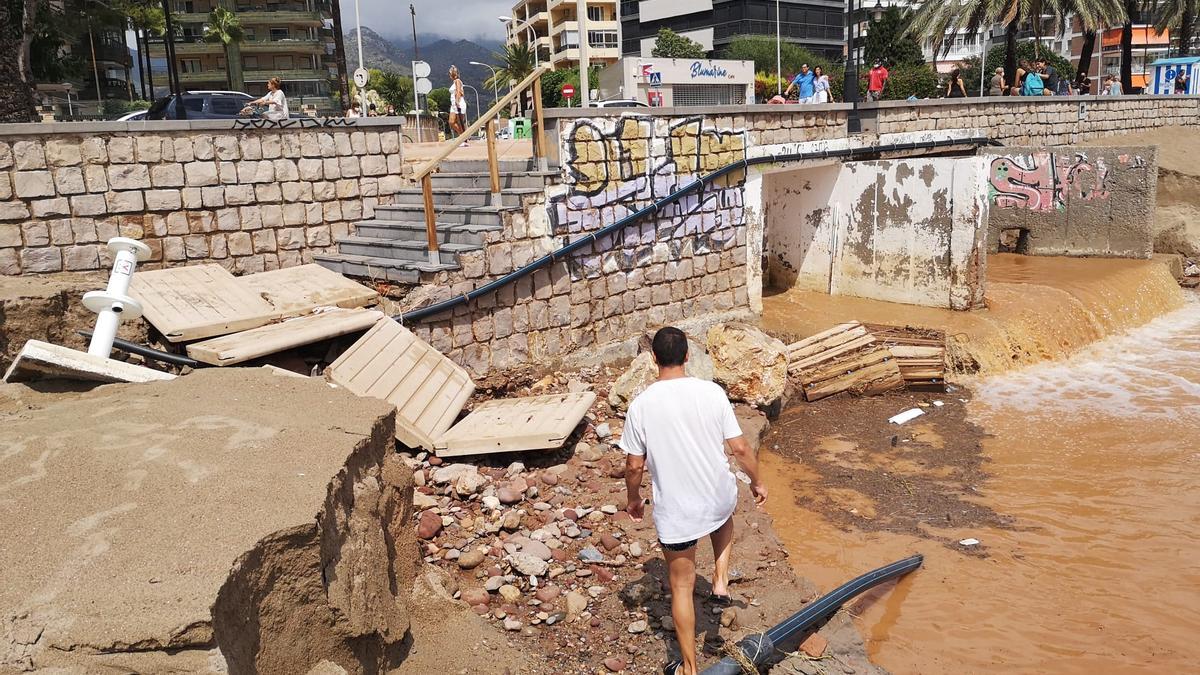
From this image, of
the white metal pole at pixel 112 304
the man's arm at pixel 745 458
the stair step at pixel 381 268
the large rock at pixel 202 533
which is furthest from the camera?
the stair step at pixel 381 268

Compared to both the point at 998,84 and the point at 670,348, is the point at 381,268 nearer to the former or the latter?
the point at 670,348

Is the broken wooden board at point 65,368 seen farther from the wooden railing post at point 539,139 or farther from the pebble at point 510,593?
the wooden railing post at point 539,139

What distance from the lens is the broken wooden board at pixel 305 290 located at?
7.12 meters

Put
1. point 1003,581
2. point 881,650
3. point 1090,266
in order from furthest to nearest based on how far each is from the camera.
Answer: point 1090,266
point 1003,581
point 881,650

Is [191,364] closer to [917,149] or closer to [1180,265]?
[917,149]

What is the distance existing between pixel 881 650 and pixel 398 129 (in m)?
6.78

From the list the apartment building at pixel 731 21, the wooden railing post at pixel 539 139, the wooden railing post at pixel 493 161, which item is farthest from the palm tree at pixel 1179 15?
the apartment building at pixel 731 21

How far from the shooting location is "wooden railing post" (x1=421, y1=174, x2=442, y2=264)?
24.8 feet

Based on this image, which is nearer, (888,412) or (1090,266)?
(888,412)

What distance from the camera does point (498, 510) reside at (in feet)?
19.1

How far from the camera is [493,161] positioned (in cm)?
823

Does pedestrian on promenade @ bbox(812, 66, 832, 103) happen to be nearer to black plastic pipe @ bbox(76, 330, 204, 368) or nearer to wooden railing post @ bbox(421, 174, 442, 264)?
wooden railing post @ bbox(421, 174, 442, 264)

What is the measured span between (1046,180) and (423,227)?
38.1ft

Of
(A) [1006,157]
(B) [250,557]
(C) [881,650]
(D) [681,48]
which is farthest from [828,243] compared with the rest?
(D) [681,48]
